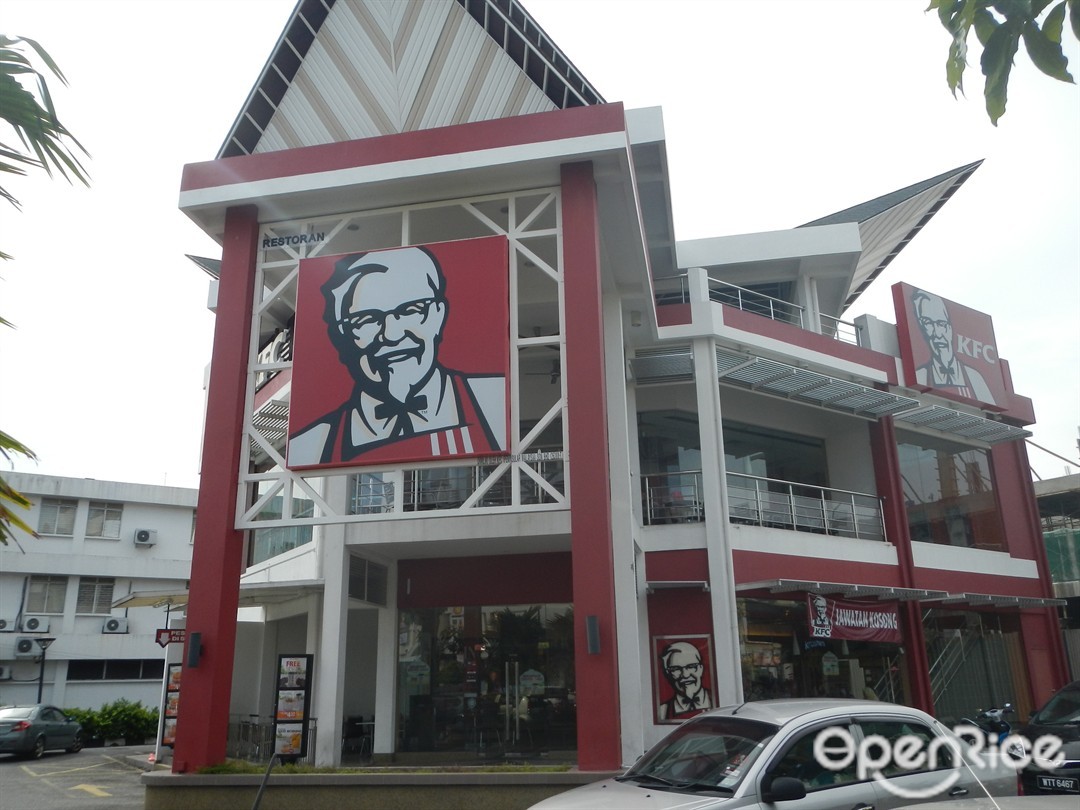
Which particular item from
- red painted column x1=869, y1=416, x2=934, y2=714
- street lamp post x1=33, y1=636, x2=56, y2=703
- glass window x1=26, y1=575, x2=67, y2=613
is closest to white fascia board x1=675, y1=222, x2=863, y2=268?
red painted column x1=869, y1=416, x2=934, y2=714

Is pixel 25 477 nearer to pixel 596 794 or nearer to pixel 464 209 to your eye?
pixel 464 209

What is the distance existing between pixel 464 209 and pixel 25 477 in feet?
A: 93.2

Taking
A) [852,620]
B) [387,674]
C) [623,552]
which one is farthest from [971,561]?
[387,674]

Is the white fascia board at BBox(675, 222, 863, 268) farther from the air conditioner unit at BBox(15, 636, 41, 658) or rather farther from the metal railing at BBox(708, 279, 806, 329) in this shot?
the air conditioner unit at BBox(15, 636, 41, 658)

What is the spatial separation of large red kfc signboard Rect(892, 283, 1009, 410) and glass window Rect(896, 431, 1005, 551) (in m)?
1.56

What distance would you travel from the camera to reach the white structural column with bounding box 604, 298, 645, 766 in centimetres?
1266

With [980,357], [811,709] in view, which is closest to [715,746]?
[811,709]

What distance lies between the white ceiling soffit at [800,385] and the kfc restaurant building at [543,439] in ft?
0.36

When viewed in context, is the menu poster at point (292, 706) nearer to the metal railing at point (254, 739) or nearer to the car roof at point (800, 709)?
the metal railing at point (254, 739)

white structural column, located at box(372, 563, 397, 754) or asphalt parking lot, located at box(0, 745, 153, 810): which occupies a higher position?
white structural column, located at box(372, 563, 397, 754)

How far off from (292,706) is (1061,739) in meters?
9.89

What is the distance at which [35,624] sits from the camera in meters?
33.8

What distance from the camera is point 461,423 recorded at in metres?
11.7

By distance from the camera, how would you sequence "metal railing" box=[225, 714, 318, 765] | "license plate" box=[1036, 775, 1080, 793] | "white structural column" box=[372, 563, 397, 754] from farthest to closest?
"white structural column" box=[372, 563, 397, 754] → "metal railing" box=[225, 714, 318, 765] → "license plate" box=[1036, 775, 1080, 793]
